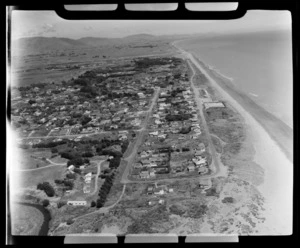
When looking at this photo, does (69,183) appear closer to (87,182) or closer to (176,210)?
(87,182)

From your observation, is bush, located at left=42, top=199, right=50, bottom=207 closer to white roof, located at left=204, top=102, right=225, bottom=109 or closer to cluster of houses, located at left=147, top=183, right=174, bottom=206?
cluster of houses, located at left=147, top=183, right=174, bottom=206

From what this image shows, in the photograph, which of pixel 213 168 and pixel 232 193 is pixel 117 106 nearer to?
pixel 213 168

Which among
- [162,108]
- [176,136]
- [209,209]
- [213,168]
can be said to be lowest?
[209,209]

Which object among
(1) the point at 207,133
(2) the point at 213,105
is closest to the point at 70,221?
(1) the point at 207,133

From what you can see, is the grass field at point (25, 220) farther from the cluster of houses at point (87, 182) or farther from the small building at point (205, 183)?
the small building at point (205, 183)

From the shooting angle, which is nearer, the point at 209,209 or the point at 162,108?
the point at 209,209
